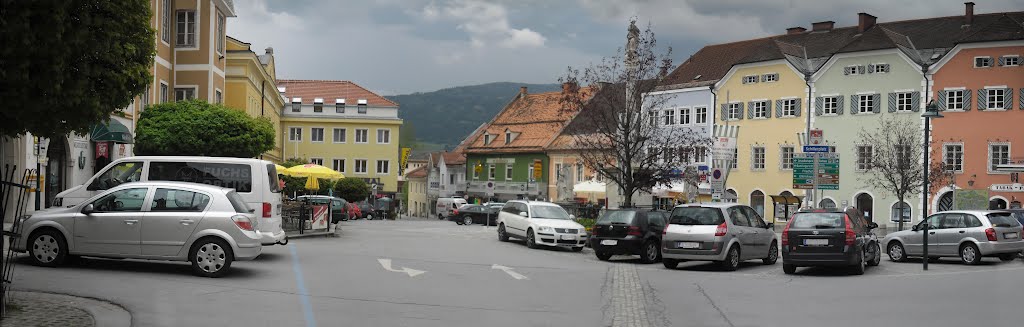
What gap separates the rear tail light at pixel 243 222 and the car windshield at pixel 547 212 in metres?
15.9

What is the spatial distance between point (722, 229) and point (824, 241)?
7.46 ft

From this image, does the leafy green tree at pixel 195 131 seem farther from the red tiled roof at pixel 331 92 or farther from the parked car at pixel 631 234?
the red tiled roof at pixel 331 92

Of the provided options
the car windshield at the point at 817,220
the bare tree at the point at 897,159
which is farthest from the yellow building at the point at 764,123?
the car windshield at the point at 817,220

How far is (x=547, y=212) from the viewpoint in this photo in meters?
31.8

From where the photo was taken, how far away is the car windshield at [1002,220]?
24.2 m

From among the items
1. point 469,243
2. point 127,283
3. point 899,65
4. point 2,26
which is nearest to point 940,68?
point 899,65

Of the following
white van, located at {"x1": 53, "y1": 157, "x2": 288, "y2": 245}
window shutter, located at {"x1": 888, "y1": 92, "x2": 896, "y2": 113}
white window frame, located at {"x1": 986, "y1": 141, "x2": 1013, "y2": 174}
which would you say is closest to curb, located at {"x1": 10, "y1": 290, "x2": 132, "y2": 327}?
white van, located at {"x1": 53, "y1": 157, "x2": 288, "y2": 245}

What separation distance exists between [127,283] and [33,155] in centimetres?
1519

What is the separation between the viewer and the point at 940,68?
182ft

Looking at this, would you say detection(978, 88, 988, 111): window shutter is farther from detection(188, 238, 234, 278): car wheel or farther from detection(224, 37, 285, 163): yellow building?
detection(188, 238, 234, 278): car wheel

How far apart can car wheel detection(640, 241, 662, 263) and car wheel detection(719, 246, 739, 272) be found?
10.7 feet

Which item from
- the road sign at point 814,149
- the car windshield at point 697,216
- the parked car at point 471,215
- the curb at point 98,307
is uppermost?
the road sign at point 814,149

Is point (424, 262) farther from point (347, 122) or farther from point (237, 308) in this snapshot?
point (347, 122)

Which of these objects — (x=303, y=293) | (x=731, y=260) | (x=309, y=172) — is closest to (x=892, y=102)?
(x=309, y=172)
